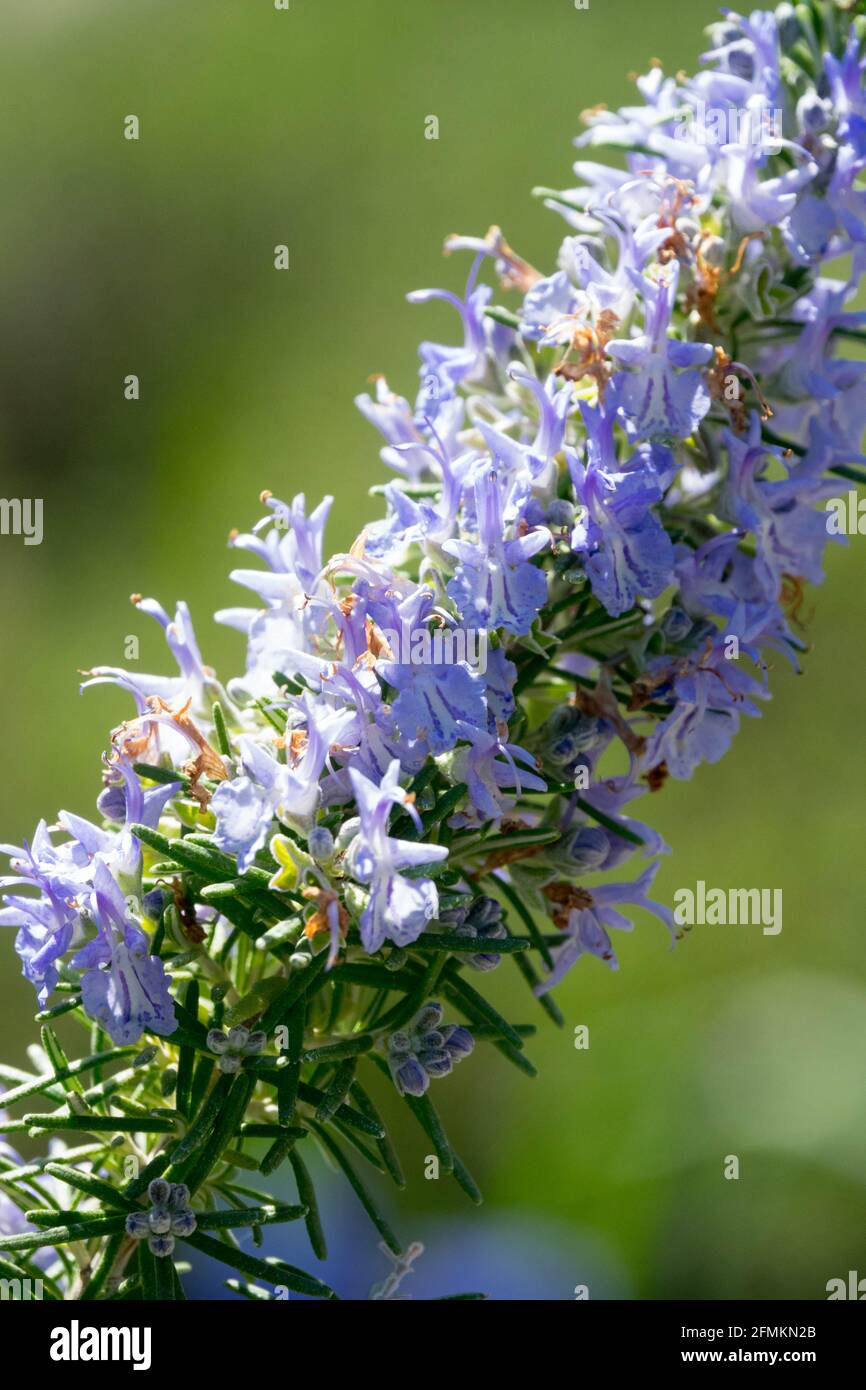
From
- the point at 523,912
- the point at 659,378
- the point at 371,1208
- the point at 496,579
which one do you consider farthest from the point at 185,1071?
the point at 659,378

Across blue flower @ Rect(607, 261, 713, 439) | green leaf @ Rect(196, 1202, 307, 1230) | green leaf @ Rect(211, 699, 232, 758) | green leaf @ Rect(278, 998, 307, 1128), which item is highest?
blue flower @ Rect(607, 261, 713, 439)

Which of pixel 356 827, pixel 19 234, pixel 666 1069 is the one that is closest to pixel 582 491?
pixel 356 827

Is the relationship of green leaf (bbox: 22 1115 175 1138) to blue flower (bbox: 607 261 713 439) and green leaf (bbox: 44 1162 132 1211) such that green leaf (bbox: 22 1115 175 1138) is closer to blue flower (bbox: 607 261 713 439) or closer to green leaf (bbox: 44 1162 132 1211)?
green leaf (bbox: 44 1162 132 1211)

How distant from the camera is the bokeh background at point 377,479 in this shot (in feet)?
7.27

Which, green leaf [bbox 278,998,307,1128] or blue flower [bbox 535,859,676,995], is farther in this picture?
blue flower [bbox 535,859,676,995]

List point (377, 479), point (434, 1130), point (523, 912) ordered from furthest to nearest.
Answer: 1. point (377, 479)
2. point (523, 912)
3. point (434, 1130)

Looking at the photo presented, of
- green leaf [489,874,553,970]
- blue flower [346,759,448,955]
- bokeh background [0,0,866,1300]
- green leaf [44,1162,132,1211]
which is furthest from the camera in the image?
bokeh background [0,0,866,1300]

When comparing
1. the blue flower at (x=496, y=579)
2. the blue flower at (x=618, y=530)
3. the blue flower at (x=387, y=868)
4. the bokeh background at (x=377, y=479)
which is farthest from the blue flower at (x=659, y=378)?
the bokeh background at (x=377, y=479)

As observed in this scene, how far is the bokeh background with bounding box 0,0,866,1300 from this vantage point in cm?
222

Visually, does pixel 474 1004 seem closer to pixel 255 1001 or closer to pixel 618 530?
pixel 255 1001

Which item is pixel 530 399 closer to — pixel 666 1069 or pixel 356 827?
pixel 356 827

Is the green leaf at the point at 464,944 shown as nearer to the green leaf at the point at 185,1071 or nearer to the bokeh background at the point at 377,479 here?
the green leaf at the point at 185,1071

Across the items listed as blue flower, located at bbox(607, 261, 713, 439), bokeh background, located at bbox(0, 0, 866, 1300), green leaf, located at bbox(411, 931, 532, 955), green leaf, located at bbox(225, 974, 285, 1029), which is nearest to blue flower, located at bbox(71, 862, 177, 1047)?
green leaf, located at bbox(225, 974, 285, 1029)

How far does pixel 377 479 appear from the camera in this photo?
2.70m
